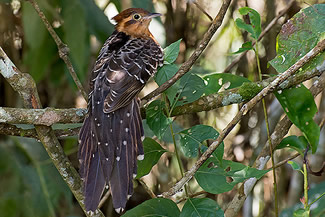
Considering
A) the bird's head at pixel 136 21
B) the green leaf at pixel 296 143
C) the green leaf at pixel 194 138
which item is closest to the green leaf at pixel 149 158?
the green leaf at pixel 194 138

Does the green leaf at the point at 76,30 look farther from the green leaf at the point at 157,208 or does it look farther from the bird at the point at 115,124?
the green leaf at the point at 157,208

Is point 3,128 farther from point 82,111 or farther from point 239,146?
point 239,146

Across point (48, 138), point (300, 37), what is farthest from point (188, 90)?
point (48, 138)

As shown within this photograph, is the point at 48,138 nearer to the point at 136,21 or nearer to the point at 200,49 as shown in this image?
the point at 200,49

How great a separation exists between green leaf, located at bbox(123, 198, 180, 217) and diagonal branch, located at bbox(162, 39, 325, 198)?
4 cm

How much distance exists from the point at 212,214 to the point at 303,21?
3.36 feet

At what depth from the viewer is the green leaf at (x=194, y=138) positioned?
95.6 inches

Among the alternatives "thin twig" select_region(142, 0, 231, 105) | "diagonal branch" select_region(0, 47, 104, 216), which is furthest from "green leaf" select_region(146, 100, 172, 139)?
"diagonal branch" select_region(0, 47, 104, 216)

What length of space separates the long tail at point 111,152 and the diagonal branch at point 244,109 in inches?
11.5

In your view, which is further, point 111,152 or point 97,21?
point 97,21

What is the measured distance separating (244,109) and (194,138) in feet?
0.98

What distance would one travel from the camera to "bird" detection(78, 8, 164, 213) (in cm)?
248

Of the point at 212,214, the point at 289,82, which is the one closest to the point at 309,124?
the point at 289,82

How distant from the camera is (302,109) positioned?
254 centimetres
